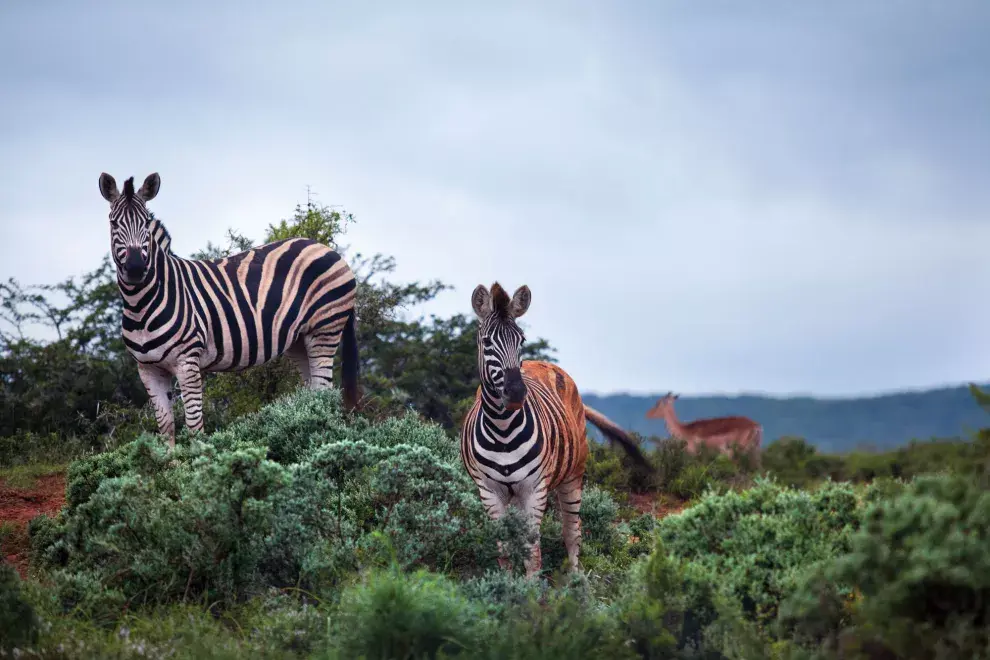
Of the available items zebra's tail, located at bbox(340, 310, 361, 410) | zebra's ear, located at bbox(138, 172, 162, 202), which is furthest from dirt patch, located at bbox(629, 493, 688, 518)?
zebra's ear, located at bbox(138, 172, 162, 202)

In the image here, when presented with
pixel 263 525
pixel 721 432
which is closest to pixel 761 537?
pixel 263 525

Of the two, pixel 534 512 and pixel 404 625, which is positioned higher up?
pixel 534 512

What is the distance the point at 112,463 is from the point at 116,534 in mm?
2289

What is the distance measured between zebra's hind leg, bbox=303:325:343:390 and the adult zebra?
13mm

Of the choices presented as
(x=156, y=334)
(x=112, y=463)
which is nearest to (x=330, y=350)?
(x=156, y=334)

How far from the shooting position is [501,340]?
26.1 ft

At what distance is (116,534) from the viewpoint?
7855 mm

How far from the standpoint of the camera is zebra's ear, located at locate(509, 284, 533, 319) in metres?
8.15

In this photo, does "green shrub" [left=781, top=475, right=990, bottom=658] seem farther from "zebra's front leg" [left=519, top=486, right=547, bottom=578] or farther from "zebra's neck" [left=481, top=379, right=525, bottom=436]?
"zebra's neck" [left=481, top=379, right=525, bottom=436]

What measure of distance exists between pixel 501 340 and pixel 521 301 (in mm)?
435

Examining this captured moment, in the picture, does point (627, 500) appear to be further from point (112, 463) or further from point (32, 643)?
point (32, 643)

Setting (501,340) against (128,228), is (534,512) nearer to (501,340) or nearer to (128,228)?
(501,340)

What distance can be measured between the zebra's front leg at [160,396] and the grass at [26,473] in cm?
236

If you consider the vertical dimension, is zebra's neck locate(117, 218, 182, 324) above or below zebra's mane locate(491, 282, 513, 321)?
above
